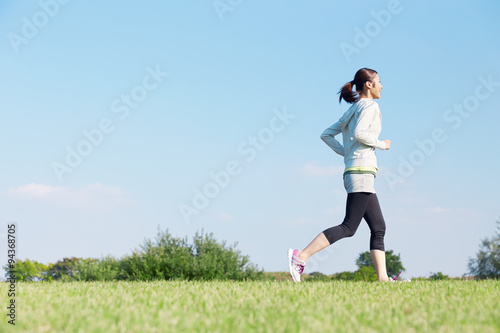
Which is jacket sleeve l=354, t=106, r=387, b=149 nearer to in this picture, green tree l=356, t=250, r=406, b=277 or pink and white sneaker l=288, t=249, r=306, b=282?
pink and white sneaker l=288, t=249, r=306, b=282

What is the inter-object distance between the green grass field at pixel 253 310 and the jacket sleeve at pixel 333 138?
8.50ft

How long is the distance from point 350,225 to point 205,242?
4.95 meters

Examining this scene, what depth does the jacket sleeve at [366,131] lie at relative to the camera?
290 inches

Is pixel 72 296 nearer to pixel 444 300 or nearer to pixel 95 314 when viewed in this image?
pixel 95 314

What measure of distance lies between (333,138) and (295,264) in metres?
2.14

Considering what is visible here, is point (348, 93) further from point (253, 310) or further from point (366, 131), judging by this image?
point (253, 310)

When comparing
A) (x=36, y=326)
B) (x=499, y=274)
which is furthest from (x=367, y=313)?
(x=499, y=274)

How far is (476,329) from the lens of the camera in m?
3.74

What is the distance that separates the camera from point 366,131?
293 inches

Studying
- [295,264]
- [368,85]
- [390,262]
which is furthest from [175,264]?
[390,262]

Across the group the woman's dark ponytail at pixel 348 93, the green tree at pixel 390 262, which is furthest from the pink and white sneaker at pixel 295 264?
the green tree at pixel 390 262

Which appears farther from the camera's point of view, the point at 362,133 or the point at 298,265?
the point at 298,265

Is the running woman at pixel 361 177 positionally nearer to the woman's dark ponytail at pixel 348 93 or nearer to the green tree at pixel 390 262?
the woman's dark ponytail at pixel 348 93

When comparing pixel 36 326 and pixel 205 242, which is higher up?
pixel 205 242
